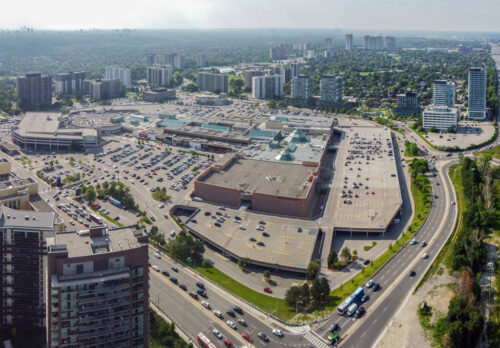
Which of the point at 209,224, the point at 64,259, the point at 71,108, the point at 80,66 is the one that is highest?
the point at 80,66

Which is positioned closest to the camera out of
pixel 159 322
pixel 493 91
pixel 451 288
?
pixel 159 322

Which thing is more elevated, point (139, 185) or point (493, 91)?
point (493, 91)

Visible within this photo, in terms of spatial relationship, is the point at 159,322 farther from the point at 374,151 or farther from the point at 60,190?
the point at 374,151

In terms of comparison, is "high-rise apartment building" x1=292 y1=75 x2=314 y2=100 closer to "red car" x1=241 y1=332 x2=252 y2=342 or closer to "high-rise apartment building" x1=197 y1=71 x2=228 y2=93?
"high-rise apartment building" x1=197 y1=71 x2=228 y2=93

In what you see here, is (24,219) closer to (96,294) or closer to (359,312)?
(96,294)

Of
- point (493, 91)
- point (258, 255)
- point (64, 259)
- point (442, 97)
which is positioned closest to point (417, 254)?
point (258, 255)

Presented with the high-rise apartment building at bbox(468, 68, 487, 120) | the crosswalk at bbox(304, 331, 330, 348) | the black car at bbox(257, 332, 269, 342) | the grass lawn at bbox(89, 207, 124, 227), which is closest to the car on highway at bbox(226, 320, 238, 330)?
the black car at bbox(257, 332, 269, 342)

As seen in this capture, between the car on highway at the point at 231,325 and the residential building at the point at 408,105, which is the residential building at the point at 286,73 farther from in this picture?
the car on highway at the point at 231,325
